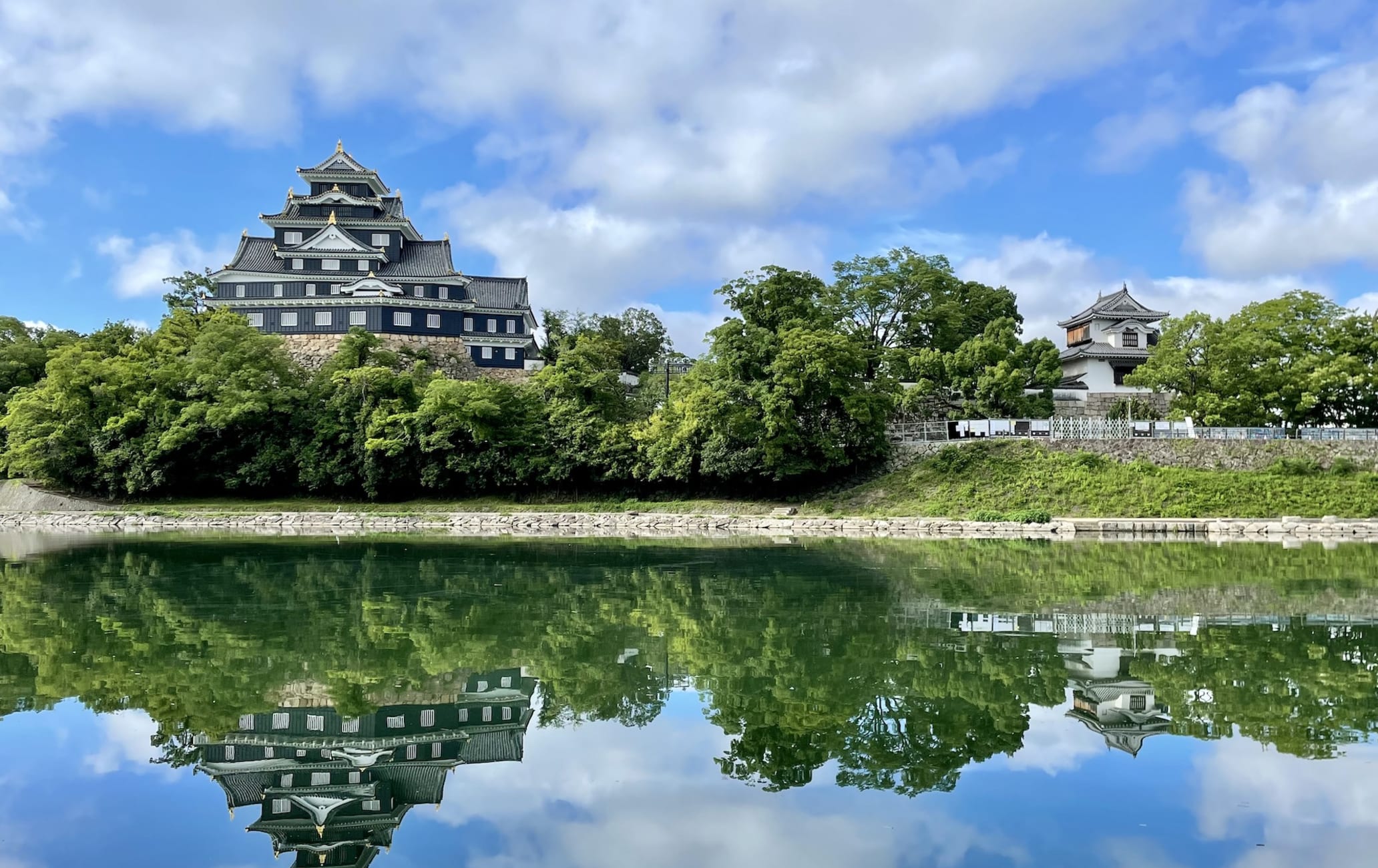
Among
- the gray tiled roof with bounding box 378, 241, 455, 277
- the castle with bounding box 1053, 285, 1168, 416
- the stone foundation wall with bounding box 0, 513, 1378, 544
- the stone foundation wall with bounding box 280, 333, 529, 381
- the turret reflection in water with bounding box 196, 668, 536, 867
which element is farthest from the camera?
the gray tiled roof with bounding box 378, 241, 455, 277

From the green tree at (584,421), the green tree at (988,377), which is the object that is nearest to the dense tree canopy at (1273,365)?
the green tree at (988,377)

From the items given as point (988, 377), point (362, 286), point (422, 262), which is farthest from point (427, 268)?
point (988, 377)

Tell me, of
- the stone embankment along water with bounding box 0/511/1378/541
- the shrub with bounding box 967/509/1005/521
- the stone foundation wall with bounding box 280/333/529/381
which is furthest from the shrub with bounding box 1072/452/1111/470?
the stone foundation wall with bounding box 280/333/529/381

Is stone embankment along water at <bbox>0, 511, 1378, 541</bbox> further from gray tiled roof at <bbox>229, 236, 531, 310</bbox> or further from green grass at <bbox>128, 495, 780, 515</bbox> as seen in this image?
gray tiled roof at <bbox>229, 236, 531, 310</bbox>

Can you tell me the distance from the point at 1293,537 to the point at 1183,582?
1076 centimetres

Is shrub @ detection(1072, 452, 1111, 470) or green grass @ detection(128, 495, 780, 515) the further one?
green grass @ detection(128, 495, 780, 515)

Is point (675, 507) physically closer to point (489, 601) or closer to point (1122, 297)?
point (489, 601)

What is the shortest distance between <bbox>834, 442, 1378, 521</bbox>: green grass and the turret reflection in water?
2190cm

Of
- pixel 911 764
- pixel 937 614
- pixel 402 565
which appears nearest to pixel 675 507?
pixel 402 565

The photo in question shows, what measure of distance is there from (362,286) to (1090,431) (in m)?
31.1

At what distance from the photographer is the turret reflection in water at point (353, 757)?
21.5ft

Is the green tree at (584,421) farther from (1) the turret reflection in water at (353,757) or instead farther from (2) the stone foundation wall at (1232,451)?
(1) the turret reflection in water at (353,757)

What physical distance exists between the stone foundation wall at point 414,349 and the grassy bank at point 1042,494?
9.13 metres

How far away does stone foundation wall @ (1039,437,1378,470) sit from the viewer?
101 ft
